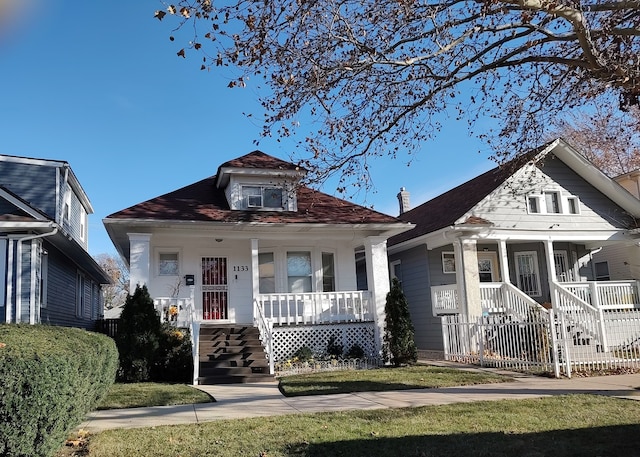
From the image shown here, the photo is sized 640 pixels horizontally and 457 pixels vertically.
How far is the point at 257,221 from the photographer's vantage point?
1549cm

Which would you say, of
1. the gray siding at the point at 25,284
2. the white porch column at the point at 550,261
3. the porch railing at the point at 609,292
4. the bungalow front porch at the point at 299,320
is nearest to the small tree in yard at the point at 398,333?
the bungalow front porch at the point at 299,320

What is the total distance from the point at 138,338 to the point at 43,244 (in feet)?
13.3

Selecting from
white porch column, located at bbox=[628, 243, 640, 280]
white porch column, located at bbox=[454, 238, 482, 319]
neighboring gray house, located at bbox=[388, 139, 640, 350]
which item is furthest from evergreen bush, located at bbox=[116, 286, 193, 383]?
white porch column, located at bbox=[628, 243, 640, 280]

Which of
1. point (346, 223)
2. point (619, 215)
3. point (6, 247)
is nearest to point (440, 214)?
point (346, 223)

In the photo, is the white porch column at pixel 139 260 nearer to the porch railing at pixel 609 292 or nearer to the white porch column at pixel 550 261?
the white porch column at pixel 550 261

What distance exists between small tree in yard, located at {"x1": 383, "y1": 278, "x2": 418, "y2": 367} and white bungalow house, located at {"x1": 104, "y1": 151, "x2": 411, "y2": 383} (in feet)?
2.40

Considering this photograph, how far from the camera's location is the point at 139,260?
1445 cm

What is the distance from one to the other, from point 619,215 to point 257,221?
12960 millimetres

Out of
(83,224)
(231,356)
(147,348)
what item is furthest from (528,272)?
(83,224)

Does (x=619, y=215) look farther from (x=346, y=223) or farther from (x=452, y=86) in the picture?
(x=452, y=86)

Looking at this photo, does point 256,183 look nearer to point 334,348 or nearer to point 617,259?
point 334,348

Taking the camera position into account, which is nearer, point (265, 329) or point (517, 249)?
point (265, 329)

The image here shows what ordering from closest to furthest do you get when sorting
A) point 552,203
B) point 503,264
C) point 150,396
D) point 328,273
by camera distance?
point 150,396, point 503,264, point 328,273, point 552,203

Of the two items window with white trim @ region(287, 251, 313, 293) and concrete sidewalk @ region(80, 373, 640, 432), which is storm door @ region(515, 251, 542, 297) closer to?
window with white trim @ region(287, 251, 313, 293)
